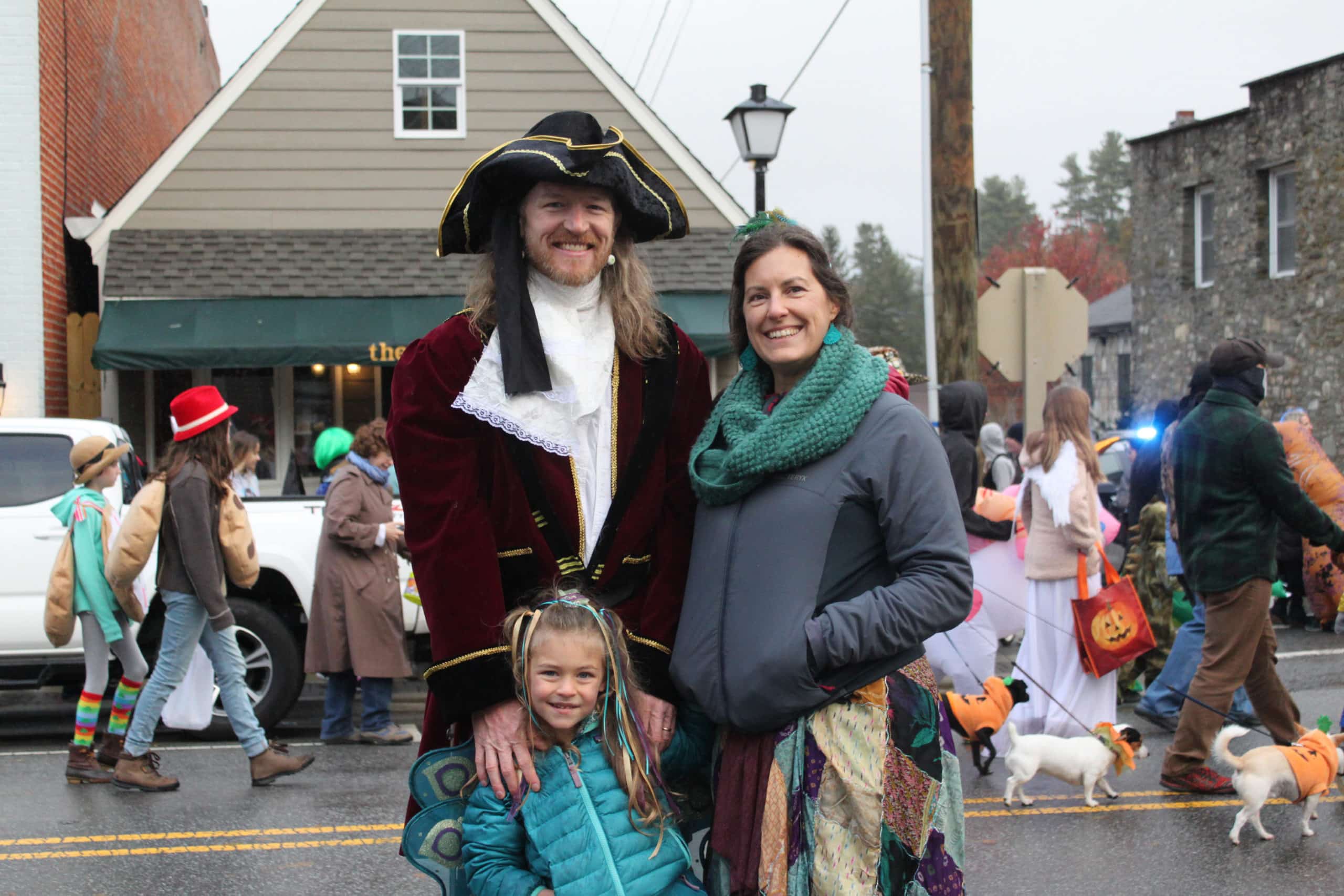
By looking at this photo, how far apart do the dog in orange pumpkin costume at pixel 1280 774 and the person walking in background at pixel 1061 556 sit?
155cm

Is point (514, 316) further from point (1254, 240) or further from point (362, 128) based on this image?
point (1254, 240)

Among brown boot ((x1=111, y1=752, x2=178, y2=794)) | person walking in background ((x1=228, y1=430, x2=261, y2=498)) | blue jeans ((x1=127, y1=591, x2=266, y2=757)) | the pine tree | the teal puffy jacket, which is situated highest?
the pine tree

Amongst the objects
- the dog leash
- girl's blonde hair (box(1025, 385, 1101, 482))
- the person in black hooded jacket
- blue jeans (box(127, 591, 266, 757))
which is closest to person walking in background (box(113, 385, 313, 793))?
blue jeans (box(127, 591, 266, 757))

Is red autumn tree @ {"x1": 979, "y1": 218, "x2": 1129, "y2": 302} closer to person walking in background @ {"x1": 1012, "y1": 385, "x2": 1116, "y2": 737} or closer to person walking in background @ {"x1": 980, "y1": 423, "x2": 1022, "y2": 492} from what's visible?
person walking in background @ {"x1": 980, "y1": 423, "x2": 1022, "y2": 492}

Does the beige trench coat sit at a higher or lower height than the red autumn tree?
lower

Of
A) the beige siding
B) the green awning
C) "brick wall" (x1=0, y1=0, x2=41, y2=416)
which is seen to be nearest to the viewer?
"brick wall" (x1=0, y1=0, x2=41, y2=416)

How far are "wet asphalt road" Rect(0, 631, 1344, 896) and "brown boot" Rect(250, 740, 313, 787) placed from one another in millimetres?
64

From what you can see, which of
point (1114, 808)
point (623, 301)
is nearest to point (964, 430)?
point (1114, 808)

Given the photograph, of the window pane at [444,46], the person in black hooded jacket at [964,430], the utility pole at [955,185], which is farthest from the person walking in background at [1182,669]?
the window pane at [444,46]

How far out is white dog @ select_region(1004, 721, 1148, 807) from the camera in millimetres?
5922

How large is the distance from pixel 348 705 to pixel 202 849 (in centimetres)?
216

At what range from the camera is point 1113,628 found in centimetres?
686

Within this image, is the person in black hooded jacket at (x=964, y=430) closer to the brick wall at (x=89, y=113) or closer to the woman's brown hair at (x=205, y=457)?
the woman's brown hair at (x=205, y=457)

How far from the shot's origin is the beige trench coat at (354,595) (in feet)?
24.6
